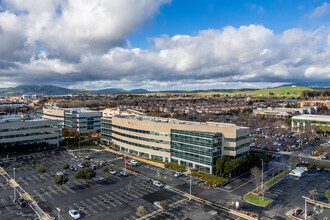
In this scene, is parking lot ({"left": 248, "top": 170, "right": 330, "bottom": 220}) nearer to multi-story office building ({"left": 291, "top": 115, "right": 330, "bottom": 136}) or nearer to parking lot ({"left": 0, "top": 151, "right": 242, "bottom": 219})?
parking lot ({"left": 0, "top": 151, "right": 242, "bottom": 219})

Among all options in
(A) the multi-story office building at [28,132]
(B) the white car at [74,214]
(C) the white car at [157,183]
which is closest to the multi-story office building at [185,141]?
(C) the white car at [157,183]

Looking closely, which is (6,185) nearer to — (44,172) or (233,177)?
(44,172)

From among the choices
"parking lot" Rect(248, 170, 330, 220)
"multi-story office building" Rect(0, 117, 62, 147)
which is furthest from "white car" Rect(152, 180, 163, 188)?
"multi-story office building" Rect(0, 117, 62, 147)

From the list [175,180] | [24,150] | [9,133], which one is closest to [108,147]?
[24,150]

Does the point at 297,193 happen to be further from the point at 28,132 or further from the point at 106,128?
the point at 28,132

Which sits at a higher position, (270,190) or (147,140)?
(147,140)
